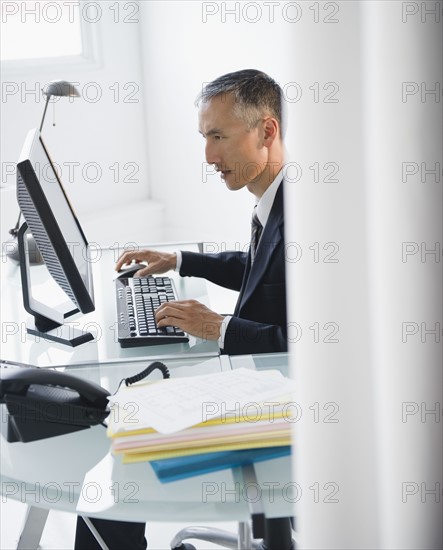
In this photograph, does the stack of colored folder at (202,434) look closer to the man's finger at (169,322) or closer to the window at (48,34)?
the man's finger at (169,322)

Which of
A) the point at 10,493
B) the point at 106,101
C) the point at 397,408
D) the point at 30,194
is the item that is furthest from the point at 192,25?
the point at 397,408

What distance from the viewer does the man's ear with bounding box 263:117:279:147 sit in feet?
6.68

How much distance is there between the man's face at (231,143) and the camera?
2.00 meters

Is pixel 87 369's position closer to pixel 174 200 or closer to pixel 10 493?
pixel 10 493

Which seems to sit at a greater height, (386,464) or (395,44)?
(395,44)

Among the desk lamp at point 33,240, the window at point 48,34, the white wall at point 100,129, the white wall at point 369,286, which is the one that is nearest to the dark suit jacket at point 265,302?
the desk lamp at point 33,240

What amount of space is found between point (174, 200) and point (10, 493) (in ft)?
12.5

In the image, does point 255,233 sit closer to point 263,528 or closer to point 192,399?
point 192,399

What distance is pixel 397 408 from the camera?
71cm

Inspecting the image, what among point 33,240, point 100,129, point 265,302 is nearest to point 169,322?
point 265,302

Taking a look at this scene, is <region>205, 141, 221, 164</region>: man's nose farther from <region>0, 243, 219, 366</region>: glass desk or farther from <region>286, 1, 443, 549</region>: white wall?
<region>286, 1, 443, 549</region>: white wall


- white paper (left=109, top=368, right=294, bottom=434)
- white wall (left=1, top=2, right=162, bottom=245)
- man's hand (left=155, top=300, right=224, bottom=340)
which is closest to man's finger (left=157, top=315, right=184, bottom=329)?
man's hand (left=155, top=300, right=224, bottom=340)

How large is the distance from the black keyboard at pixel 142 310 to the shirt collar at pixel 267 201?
0.95ft

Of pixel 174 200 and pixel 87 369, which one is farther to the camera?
pixel 174 200
